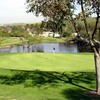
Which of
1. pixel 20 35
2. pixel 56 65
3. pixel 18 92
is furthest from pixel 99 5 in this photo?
pixel 20 35

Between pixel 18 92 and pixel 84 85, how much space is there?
3.72 meters

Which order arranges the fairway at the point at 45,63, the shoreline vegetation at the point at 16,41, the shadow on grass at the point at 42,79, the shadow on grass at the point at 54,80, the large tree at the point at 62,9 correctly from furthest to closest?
the shoreline vegetation at the point at 16,41, the fairway at the point at 45,63, the shadow on grass at the point at 42,79, the shadow on grass at the point at 54,80, the large tree at the point at 62,9

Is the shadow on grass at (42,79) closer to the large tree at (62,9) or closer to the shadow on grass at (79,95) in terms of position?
the shadow on grass at (79,95)

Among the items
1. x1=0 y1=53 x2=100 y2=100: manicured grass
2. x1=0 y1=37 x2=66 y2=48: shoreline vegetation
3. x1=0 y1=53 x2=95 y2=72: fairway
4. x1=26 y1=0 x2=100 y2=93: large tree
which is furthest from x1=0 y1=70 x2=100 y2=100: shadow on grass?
x1=0 y1=37 x2=66 y2=48: shoreline vegetation

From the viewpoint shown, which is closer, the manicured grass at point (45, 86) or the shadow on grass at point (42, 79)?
the manicured grass at point (45, 86)

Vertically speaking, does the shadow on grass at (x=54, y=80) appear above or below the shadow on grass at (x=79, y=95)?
above

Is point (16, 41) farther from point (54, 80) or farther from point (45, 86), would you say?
point (45, 86)

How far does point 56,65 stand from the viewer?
26125mm

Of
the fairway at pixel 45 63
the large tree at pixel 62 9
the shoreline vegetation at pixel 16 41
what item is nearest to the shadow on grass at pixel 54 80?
the large tree at pixel 62 9

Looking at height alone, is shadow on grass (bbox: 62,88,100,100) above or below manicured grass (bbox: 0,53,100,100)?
below

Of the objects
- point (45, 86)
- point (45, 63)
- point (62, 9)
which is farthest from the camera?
point (45, 63)

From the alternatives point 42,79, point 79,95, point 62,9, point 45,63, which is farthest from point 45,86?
point 45,63

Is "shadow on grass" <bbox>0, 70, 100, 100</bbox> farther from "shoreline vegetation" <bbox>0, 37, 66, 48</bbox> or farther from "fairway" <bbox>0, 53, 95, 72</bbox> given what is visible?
"shoreline vegetation" <bbox>0, 37, 66, 48</bbox>

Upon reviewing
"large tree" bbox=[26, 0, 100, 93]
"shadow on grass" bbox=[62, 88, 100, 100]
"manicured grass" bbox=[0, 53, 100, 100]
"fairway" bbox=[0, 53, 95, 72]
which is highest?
"large tree" bbox=[26, 0, 100, 93]
